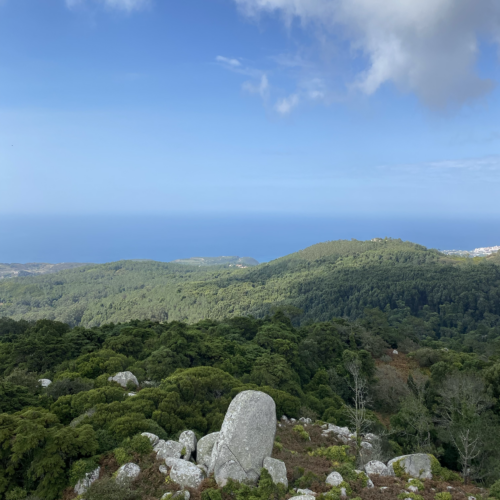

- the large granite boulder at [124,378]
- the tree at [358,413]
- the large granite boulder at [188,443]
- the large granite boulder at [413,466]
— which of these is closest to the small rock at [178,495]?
the large granite boulder at [188,443]

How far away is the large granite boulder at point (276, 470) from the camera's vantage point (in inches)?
459

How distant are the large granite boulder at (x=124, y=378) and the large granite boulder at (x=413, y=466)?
14486mm

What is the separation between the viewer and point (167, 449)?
1245cm

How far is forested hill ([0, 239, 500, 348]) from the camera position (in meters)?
89.2

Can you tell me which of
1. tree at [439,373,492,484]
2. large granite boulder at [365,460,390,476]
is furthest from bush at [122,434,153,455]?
tree at [439,373,492,484]

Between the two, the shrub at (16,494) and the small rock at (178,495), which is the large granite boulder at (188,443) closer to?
the small rock at (178,495)

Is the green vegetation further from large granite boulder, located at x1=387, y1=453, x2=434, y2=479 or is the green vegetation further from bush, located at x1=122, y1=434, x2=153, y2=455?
large granite boulder, located at x1=387, y1=453, x2=434, y2=479

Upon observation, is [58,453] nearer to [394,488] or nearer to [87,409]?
[87,409]

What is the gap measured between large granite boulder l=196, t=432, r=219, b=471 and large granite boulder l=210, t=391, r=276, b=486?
58cm

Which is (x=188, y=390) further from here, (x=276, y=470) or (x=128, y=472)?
(x=276, y=470)

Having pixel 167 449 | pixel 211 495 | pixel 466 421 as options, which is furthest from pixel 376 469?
pixel 167 449

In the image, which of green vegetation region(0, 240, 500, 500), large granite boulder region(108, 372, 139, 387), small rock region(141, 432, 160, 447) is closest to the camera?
green vegetation region(0, 240, 500, 500)

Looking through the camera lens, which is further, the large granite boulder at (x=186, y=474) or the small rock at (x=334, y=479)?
the small rock at (x=334, y=479)

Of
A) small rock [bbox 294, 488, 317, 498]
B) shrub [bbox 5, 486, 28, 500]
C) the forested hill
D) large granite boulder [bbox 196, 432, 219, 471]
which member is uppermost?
large granite boulder [bbox 196, 432, 219, 471]
